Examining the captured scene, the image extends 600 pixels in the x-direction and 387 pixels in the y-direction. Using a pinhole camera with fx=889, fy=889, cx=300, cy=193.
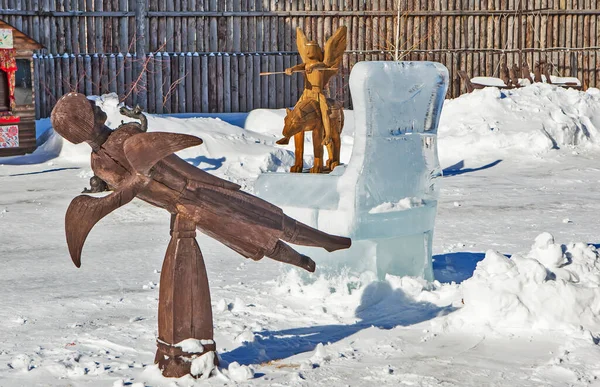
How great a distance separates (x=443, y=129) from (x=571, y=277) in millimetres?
9571

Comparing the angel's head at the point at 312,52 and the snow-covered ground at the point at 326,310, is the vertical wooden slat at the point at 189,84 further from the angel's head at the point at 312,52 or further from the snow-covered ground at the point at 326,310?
the angel's head at the point at 312,52

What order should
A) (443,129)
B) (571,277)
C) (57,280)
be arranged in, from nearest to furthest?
(571,277), (57,280), (443,129)

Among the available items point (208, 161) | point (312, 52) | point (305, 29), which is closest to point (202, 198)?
point (312, 52)

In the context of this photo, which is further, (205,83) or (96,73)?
(205,83)

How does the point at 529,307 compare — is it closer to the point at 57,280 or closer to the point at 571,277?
the point at 571,277

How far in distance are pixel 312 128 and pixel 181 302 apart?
397 cm

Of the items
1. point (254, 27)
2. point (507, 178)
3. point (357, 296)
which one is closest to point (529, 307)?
point (357, 296)

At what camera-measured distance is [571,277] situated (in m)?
5.18

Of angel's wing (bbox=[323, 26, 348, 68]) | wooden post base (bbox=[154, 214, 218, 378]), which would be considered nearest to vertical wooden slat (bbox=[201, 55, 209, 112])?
angel's wing (bbox=[323, 26, 348, 68])

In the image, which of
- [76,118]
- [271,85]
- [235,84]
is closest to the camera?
[76,118]

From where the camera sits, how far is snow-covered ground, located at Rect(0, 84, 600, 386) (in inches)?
171

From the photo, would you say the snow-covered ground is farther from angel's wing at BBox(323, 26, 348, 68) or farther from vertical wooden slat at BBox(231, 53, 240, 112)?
vertical wooden slat at BBox(231, 53, 240, 112)

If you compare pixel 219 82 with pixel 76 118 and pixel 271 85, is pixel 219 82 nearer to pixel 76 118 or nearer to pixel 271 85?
pixel 271 85

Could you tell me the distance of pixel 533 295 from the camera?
5.03 metres
